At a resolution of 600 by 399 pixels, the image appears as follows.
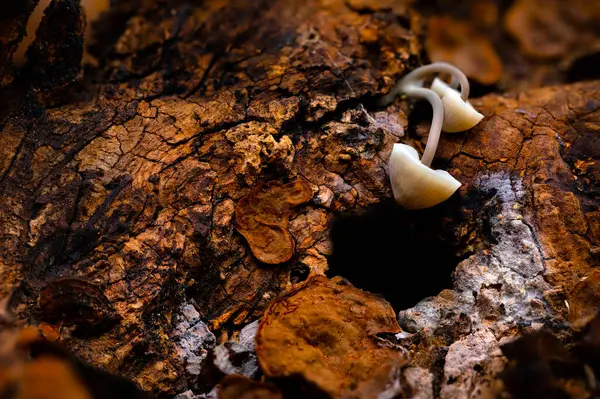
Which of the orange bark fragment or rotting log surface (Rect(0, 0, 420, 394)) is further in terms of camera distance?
rotting log surface (Rect(0, 0, 420, 394))

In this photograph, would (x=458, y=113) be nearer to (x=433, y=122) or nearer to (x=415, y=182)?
(x=433, y=122)

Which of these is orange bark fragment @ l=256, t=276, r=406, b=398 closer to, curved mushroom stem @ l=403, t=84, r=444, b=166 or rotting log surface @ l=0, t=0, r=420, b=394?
rotting log surface @ l=0, t=0, r=420, b=394

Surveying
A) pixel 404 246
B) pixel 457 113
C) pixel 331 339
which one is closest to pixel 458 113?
pixel 457 113

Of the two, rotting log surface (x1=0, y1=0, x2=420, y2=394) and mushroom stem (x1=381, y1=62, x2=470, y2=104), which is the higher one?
mushroom stem (x1=381, y1=62, x2=470, y2=104)

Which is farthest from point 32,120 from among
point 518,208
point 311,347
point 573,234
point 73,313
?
point 573,234

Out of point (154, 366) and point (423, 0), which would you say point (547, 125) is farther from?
point (154, 366)

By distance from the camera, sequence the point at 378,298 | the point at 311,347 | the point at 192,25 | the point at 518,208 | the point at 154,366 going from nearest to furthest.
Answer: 1. the point at 311,347
2. the point at 154,366
3. the point at 378,298
4. the point at 518,208
5. the point at 192,25

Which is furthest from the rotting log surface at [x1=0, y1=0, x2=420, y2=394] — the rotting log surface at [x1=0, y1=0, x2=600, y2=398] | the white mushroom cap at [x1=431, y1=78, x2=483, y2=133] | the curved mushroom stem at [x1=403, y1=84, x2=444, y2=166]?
the white mushroom cap at [x1=431, y1=78, x2=483, y2=133]
